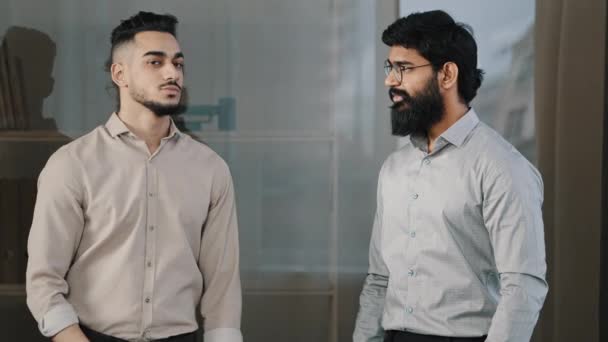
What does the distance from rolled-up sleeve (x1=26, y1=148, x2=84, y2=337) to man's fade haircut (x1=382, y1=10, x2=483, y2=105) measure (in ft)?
3.02

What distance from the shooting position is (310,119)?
2.84 meters

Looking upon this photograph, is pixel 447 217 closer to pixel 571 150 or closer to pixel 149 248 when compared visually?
pixel 149 248

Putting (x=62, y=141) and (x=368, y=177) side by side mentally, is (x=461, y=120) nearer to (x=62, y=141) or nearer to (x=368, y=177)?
(x=368, y=177)

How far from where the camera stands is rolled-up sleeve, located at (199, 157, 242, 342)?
2096 millimetres

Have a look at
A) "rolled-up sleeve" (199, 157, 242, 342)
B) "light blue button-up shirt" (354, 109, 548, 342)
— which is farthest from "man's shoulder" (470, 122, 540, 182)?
"rolled-up sleeve" (199, 157, 242, 342)

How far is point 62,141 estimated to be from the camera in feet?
8.90

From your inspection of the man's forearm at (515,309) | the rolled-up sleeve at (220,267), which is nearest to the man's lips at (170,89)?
the rolled-up sleeve at (220,267)

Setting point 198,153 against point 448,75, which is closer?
point 448,75

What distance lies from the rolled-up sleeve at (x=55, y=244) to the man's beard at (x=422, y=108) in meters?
0.85

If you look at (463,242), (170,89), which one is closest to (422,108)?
(463,242)

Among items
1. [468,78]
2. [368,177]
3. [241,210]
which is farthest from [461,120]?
[241,210]

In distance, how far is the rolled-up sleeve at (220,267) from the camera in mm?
2096

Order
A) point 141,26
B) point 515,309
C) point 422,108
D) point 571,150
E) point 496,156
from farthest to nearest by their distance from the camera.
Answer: point 571,150 → point 141,26 → point 422,108 → point 496,156 → point 515,309

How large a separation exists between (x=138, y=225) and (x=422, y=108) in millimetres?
779
